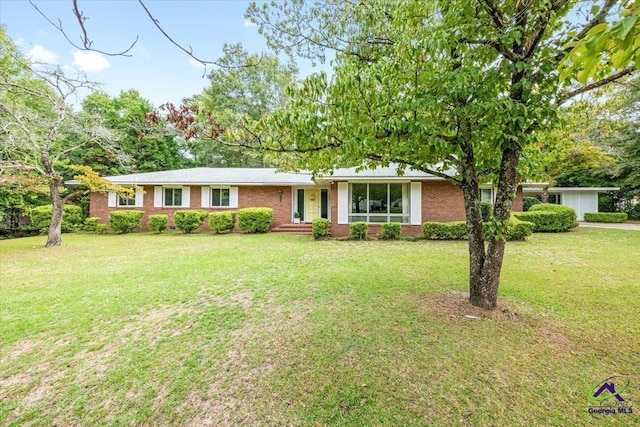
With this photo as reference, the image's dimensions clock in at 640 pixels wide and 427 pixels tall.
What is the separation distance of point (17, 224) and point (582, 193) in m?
39.1

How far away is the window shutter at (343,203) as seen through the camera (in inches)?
524

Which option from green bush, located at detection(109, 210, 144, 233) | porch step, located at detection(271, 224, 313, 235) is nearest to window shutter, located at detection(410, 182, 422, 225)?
porch step, located at detection(271, 224, 313, 235)

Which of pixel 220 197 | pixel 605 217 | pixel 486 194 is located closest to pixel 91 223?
pixel 220 197

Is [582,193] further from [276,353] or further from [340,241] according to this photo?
[276,353]

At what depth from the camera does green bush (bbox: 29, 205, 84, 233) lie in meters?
15.4

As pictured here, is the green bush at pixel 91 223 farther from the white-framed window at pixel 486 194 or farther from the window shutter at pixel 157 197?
the white-framed window at pixel 486 194

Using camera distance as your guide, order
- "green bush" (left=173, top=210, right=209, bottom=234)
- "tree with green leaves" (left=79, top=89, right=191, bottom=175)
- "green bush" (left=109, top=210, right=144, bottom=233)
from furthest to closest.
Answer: "tree with green leaves" (left=79, top=89, right=191, bottom=175) → "green bush" (left=109, top=210, right=144, bottom=233) → "green bush" (left=173, top=210, right=209, bottom=234)

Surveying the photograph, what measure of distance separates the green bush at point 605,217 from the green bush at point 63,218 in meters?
32.8

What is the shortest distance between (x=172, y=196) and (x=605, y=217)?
28.1 metres

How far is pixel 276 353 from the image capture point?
10.8 ft

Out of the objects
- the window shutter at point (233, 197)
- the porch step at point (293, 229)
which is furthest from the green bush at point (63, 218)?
the porch step at point (293, 229)

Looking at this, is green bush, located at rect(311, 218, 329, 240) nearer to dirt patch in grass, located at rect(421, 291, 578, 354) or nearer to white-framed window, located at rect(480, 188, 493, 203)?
dirt patch in grass, located at rect(421, 291, 578, 354)

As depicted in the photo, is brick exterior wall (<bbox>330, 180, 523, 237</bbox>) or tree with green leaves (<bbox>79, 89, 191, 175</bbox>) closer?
brick exterior wall (<bbox>330, 180, 523, 237</bbox>)

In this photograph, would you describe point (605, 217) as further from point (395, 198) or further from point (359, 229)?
point (359, 229)
